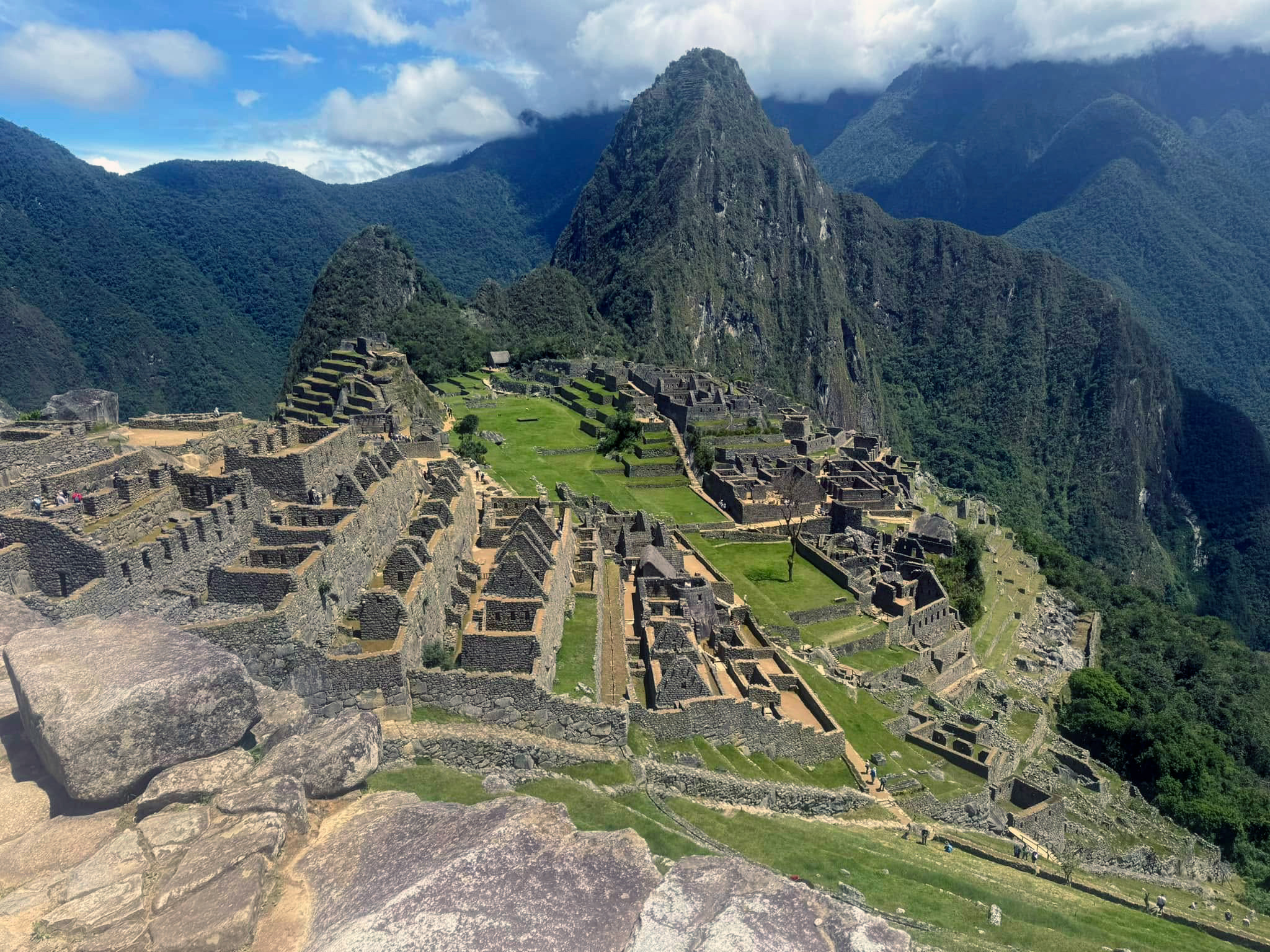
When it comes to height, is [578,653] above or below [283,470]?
below

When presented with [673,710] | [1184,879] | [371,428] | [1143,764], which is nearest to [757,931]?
[673,710]

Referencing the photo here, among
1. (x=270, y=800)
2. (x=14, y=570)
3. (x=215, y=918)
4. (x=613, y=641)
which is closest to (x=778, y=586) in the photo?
(x=613, y=641)

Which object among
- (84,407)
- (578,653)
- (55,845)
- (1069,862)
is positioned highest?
(84,407)

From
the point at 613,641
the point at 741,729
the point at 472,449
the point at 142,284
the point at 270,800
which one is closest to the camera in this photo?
the point at 270,800

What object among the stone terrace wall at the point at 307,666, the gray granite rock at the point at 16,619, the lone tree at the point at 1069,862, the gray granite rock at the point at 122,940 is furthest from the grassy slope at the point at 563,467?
the gray granite rock at the point at 122,940

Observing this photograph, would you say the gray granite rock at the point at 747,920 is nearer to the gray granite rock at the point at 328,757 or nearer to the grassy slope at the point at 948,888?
the grassy slope at the point at 948,888

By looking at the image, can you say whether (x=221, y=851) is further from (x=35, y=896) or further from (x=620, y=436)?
(x=620, y=436)

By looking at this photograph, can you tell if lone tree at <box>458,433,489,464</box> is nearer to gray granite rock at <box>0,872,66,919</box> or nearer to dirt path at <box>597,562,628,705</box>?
dirt path at <box>597,562,628,705</box>
